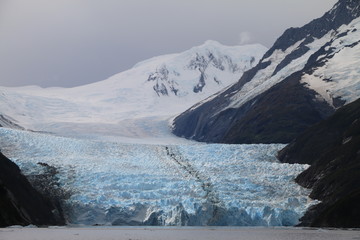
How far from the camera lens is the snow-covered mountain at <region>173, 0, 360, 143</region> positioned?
111 metres

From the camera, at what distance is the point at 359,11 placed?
15138 cm

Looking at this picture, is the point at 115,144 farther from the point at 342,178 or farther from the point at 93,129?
the point at 93,129

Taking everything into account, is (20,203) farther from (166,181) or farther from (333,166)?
(333,166)

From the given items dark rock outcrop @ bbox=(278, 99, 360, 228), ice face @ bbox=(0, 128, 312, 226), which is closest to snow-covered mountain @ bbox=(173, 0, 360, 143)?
dark rock outcrop @ bbox=(278, 99, 360, 228)

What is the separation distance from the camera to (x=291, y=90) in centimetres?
12175

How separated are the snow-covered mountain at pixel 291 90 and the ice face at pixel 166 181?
2945 cm

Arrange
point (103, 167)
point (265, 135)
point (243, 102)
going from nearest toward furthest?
point (103, 167) < point (265, 135) < point (243, 102)

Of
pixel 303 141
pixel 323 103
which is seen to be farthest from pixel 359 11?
pixel 303 141

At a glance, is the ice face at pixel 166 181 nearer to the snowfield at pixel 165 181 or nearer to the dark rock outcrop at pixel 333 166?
the snowfield at pixel 165 181

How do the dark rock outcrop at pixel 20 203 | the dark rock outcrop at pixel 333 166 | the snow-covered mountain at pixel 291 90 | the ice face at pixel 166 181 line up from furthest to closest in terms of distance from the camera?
1. the snow-covered mountain at pixel 291 90
2. the ice face at pixel 166 181
3. the dark rock outcrop at pixel 333 166
4. the dark rock outcrop at pixel 20 203

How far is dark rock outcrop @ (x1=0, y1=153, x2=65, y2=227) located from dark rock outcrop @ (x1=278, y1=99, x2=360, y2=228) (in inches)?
898

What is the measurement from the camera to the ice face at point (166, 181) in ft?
198

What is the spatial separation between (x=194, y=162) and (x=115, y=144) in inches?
513

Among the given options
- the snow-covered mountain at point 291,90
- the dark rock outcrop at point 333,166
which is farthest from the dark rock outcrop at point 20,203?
the snow-covered mountain at point 291,90
